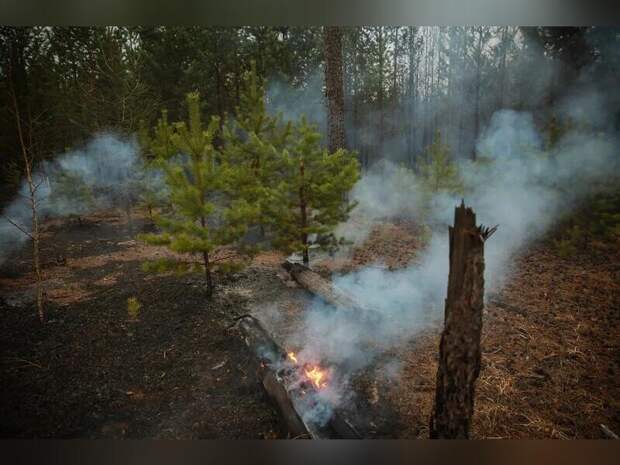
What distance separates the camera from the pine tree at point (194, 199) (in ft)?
10.6

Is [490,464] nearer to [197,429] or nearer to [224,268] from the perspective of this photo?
[197,429]

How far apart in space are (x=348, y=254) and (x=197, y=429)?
2.21 meters

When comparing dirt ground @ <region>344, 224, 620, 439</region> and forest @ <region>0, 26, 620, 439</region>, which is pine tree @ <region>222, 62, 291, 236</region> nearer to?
forest @ <region>0, 26, 620, 439</region>

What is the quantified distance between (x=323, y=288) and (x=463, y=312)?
1.69 m

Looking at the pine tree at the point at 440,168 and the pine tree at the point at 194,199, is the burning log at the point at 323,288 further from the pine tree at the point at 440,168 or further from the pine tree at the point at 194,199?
the pine tree at the point at 440,168

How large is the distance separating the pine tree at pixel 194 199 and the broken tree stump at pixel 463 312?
6.45 feet

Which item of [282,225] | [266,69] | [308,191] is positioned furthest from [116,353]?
[266,69]

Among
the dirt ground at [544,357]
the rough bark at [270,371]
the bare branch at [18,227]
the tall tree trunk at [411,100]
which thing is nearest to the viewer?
the rough bark at [270,371]

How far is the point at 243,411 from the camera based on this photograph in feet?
8.93

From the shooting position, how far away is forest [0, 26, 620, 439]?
2771mm

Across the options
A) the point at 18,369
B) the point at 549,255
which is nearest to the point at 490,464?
the point at 549,255

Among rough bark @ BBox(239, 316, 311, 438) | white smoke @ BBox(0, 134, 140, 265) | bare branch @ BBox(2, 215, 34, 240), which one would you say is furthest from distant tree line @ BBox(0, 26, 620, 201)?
rough bark @ BBox(239, 316, 311, 438)

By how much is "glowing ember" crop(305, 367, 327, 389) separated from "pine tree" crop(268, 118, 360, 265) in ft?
4.04

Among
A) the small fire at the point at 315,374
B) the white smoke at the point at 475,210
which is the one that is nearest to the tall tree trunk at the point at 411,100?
the white smoke at the point at 475,210
